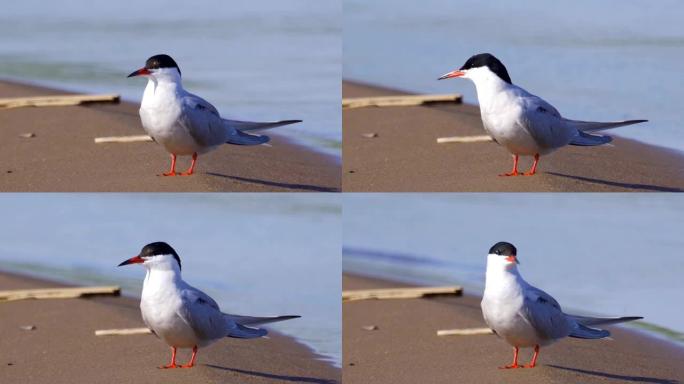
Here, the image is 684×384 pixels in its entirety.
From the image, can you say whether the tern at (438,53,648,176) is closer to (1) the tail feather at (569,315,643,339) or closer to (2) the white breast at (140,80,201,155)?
(1) the tail feather at (569,315,643,339)

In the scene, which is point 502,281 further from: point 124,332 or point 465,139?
point 124,332

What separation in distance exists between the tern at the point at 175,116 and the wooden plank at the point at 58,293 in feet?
4.67

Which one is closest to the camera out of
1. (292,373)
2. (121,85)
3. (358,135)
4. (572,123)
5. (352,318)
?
(292,373)

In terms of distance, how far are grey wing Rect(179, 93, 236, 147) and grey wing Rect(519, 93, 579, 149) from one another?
1.56 m

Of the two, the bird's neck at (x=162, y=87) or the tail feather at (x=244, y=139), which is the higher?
the bird's neck at (x=162, y=87)

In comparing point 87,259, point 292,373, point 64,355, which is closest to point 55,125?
point 87,259

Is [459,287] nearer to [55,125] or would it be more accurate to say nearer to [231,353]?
[231,353]

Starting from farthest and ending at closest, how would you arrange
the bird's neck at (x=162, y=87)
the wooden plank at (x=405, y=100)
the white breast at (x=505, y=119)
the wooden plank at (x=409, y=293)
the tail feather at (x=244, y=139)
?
the wooden plank at (x=405, y=100)
the wooden plank at (x=409, y=293)
the tail feather at (x=244, y=139)
the bird's neck at (x=162, y=87)
the white breast at (x=505, y=119)

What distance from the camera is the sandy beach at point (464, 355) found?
8.12 m

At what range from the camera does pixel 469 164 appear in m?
9.47

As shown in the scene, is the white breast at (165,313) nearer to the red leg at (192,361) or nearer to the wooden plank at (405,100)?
the red leg at (192,361)

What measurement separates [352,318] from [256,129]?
1241mm

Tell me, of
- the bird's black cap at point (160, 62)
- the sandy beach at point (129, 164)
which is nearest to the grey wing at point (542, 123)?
the sandy beach at point (129, 164)

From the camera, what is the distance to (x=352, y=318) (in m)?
9.48
